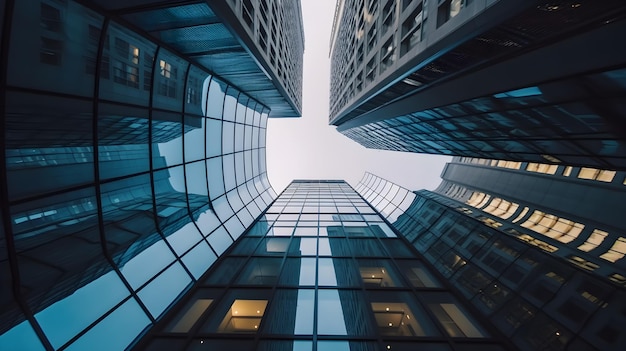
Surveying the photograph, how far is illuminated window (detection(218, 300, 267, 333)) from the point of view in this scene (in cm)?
898

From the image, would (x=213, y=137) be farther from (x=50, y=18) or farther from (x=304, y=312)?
(x=304, y=312)

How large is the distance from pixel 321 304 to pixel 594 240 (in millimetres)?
21506

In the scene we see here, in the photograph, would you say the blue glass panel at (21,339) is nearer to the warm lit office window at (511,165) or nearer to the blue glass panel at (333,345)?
the blue glass panel at (333,345)

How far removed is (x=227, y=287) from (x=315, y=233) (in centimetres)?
718

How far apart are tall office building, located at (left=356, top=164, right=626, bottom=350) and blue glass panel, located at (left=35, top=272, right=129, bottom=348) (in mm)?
12826

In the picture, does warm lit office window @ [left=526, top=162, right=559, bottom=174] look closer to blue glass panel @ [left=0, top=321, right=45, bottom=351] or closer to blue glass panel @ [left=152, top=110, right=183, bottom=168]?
blue glass panel @ [left=152, top=110, right=183, bottom=168]

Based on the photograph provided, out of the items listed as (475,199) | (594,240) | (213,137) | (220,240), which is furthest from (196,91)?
(475,199)

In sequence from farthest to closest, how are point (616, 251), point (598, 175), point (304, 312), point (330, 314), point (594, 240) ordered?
point (598, 175)
point (594, 240)
point (616, 251)
point (304, 312)
point (330, 314)

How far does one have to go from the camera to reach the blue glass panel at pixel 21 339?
19.1 feet

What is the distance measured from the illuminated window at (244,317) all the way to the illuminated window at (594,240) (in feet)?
70.0

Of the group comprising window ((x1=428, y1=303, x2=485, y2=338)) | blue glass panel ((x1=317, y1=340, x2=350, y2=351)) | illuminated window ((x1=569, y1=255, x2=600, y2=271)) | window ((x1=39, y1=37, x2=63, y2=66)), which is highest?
window ((x1=39, y1=37, x2=63, y2=66))

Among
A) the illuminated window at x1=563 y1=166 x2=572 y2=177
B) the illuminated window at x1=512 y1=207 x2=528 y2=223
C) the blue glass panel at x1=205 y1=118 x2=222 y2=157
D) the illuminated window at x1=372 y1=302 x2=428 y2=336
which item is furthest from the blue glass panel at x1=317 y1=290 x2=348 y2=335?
the illuminated window at x1=563 y1=166 x2=572 y2=177

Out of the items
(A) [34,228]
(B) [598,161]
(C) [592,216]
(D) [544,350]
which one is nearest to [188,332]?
(A) [34,228]

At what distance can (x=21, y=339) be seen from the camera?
19.8 ft
